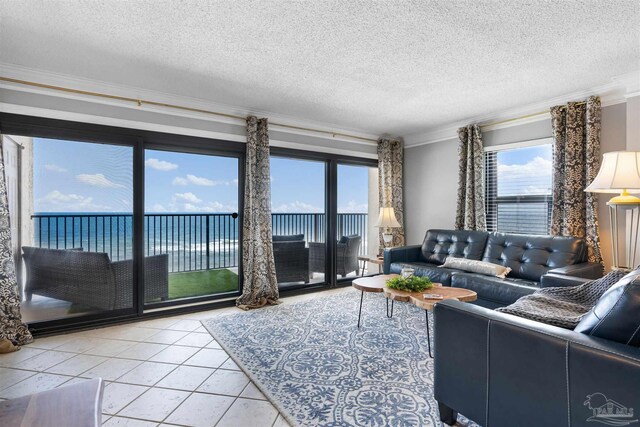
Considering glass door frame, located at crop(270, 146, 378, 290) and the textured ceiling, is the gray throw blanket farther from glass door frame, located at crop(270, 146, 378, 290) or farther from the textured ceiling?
glass door frame, located at crop(270, 146, 378, 290)

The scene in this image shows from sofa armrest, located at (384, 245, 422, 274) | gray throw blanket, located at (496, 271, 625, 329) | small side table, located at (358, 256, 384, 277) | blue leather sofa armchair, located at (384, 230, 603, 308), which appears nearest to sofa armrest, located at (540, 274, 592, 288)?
blue leather sofa armchair, located at (384, 230, 603, 308)

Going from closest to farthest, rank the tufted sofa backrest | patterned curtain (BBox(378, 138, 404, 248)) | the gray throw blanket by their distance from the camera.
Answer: the gray throw blanket, the tufted sofa backrest, patterned curtain (BBox(378, 138, 404, 248))

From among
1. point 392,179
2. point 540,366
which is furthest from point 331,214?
point 540,366

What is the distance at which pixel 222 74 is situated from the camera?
306cm

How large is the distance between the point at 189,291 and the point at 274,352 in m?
1.92

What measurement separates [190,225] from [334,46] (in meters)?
2.91

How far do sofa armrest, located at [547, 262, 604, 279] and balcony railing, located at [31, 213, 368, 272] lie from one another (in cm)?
293

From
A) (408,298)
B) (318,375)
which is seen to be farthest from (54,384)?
(408,298)

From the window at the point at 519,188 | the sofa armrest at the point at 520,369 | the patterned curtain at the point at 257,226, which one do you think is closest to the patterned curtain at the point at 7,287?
the patterned curtain at the point at 257,226

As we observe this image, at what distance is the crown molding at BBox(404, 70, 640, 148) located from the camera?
10.2ft

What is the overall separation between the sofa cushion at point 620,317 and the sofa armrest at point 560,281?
1.51 metres

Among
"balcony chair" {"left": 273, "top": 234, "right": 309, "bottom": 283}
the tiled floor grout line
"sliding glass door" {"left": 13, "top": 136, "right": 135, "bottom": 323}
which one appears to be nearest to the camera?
the tiled floor grout line

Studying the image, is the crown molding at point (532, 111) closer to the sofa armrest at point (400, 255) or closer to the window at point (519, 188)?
the window at point (519, 188)

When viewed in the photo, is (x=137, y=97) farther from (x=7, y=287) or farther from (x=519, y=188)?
(x=519, y=188)
